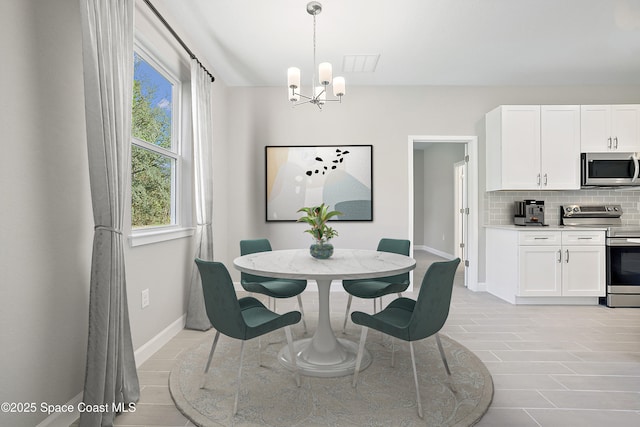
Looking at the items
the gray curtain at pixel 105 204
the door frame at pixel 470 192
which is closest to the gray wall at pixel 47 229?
the gray curtain at pixel 105 204

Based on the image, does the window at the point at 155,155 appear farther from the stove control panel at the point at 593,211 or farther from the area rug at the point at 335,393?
the stove control panel at the point at 593,211

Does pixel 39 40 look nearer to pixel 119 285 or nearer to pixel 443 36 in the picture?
pixel 119 285

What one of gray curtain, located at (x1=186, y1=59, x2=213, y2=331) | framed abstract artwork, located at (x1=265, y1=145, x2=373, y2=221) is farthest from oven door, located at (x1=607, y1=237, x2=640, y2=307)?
gray curtain, located at (x1=186, y1=59, x2=213, y2=331)

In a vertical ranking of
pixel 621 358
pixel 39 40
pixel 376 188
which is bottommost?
pixel 621 358

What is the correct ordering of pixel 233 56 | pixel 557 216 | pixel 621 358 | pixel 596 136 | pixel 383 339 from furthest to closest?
1. pixel 557 216
2. pixel 596 136
3. pixel 233 56
4. pixel 383 339
5. pixel 621 358

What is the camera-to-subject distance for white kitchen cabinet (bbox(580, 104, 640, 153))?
3.95 metres

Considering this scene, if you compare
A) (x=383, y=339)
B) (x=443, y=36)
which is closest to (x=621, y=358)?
(x=383, y=339)

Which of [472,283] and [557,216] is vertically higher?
[557,216]

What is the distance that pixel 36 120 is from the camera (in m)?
1.47

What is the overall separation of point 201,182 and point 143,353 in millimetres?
1552

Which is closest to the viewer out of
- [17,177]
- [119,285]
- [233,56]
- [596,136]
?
[17,177]

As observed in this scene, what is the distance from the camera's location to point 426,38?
3.16 metres

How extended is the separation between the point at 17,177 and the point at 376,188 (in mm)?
3613

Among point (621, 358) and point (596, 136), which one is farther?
point (596, 136)
